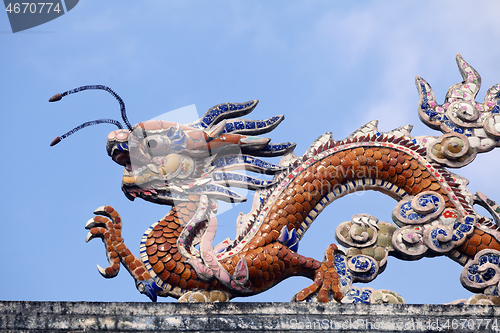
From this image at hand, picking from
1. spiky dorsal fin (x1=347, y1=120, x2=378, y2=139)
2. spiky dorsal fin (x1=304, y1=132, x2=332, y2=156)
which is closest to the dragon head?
spiky dorsal fin (x1=304, y1=132, x2=332, y2=156)

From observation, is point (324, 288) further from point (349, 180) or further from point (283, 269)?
point (349, 180)

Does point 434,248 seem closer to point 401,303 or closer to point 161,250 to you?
point 401,303

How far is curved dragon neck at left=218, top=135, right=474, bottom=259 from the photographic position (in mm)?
8375

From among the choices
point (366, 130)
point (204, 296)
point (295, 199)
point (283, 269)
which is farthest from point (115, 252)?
point (366, 130)

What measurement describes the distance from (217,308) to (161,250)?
46.5 inches

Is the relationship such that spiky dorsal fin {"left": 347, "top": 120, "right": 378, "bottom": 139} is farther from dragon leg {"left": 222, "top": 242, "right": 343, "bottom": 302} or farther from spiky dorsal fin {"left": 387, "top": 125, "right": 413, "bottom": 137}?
dragon leg {"left": 222, "top": 242, "right": 343, "bottom": 302}

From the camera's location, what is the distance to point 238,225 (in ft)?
27.6

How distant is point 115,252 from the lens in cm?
797

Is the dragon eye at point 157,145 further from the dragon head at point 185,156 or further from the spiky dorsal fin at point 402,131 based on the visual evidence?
the spiky dorsal fin at point 402,131

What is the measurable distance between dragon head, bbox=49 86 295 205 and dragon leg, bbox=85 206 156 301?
1.76 ft

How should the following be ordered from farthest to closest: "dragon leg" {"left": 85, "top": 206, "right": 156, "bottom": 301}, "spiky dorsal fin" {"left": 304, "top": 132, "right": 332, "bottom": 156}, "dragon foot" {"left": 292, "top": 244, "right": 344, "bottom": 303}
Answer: "spiky dorsal fin" {"left": 304, "top": 132, "right": 332, "bottom": 156}
"dragon leg" {"left": 85, "top": 206, "right": 156, "bottom": 301}
"dragon foot" {"left": 292, "top": 244, "right": 344, "bottom": 303}

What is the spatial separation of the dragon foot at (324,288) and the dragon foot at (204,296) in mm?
760

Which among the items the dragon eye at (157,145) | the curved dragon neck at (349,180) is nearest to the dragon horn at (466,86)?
the curved dragon neck at (349,180)

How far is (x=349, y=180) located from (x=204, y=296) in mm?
2247
